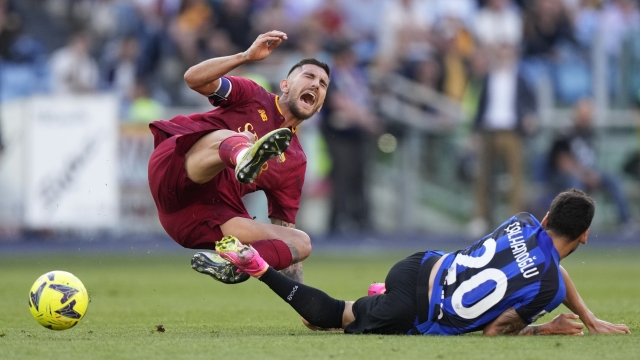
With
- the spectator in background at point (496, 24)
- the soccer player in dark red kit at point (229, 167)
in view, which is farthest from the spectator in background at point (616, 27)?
the soccer player in dark red kit at point (229, 167)

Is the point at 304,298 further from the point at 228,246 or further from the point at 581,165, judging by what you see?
the point at 581,165

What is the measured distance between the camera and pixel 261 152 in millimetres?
6387

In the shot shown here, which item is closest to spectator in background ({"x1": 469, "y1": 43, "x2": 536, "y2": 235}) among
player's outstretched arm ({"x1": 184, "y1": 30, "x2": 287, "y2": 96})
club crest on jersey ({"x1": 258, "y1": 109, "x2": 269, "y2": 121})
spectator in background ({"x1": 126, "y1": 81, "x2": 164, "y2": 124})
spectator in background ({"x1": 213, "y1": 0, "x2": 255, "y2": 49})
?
spectator in background ({"x1": 213, "y1": 0, "x2": 255, "y2": 49})

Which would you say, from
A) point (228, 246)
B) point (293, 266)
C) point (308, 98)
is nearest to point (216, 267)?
point (228, 246)

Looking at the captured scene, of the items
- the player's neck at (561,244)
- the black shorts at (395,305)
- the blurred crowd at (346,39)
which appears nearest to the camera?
the player's neck at (561,244)

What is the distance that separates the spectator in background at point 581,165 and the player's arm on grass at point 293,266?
32.3ft

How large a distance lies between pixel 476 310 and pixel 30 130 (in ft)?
39.1

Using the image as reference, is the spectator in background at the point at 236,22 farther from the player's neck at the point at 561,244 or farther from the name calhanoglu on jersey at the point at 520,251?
the player's neck at the point at 561,244

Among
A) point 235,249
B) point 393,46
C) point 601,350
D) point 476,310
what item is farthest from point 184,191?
point 393,46

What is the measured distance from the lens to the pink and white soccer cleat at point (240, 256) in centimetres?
652

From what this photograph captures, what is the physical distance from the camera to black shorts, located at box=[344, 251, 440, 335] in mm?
6473

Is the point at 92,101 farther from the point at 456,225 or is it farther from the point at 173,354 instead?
the point at 173,354

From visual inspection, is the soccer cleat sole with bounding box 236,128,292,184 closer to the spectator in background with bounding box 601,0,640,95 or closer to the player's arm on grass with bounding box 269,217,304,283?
the player's arm on grass with bounding box 269,217,304,283

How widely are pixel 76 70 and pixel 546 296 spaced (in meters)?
13.1
